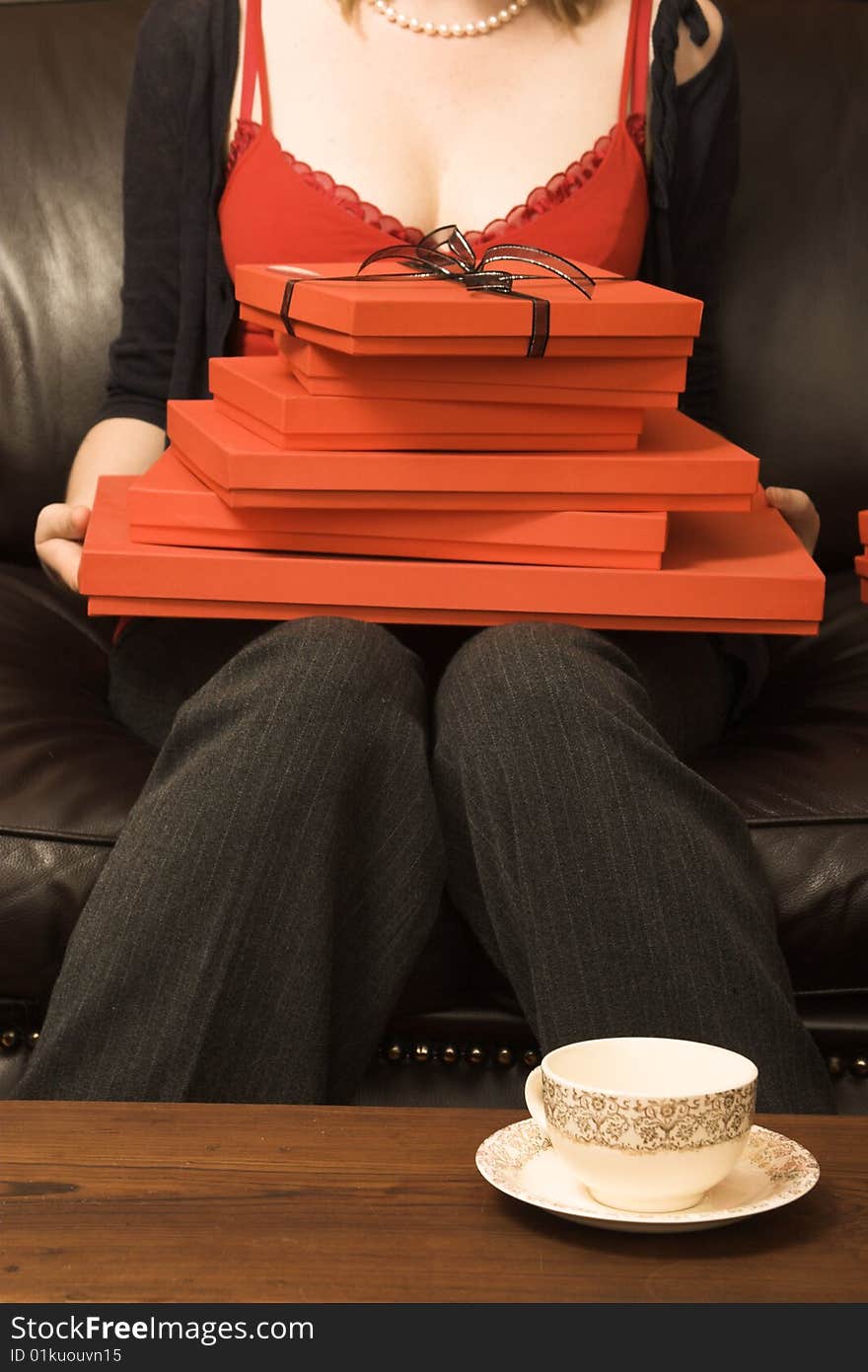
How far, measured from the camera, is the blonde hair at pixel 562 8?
132cm

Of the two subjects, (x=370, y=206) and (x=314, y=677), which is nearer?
(x=314, y=677)

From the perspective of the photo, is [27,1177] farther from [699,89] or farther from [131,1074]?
[699,89]

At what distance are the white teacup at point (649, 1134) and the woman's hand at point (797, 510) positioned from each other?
0.70 m

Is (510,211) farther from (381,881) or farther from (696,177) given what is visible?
(381,881)

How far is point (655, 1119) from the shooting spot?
0.50 meters

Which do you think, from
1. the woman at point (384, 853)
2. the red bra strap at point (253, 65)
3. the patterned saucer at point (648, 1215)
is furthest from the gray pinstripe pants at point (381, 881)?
the red bra strap at point (253, 65)

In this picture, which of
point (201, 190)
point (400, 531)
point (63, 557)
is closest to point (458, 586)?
point (400, 531)

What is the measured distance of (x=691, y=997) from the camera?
31.7 inches

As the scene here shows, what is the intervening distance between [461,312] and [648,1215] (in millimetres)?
553

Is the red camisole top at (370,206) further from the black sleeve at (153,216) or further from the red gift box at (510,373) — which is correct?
the red gift box at (510,373)

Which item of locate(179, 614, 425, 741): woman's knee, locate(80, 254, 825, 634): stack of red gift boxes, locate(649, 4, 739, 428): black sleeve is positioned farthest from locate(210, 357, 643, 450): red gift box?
locate(649, 4, 739, 428): black sleeve

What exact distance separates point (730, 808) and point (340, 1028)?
0.26 metres

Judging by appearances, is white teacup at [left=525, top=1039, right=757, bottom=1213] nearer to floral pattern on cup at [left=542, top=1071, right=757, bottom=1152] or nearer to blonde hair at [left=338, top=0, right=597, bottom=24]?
floral pattern on cup at [left=542, top=1071, right=757, bottom=1152]

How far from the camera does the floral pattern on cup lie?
500mm
